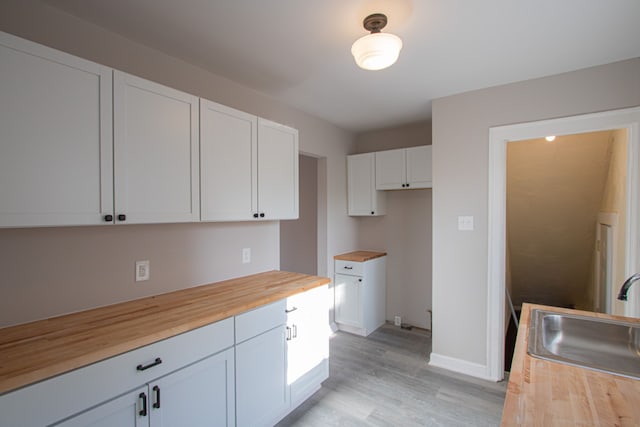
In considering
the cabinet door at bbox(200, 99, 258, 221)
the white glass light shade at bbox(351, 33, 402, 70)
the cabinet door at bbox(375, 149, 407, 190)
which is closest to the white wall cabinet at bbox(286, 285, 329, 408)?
the cabinet door at bbox(200, 99, 258, 221)

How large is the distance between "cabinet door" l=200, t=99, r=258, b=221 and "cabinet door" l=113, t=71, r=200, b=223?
0.06m

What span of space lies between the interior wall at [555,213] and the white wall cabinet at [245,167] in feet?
8.82

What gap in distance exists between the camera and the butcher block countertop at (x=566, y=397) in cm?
84

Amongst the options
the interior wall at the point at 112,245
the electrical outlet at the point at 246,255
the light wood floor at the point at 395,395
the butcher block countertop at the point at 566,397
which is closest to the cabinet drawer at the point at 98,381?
the interior wall at the point at 112,245

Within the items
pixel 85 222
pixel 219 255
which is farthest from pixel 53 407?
pixel 219 255

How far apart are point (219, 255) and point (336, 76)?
1680 mm

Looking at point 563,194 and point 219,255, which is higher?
point 563,194

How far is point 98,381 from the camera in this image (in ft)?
3.77

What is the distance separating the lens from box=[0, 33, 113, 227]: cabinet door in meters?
1.20

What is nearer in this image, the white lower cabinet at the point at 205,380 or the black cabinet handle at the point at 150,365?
the white lower cabinet at the point at 205,380

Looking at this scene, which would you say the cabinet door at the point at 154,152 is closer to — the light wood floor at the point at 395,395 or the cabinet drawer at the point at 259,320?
the cabinet drawer at the point at 259,320

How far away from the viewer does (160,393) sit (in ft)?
4.40

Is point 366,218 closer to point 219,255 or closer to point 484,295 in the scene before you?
point 484,295

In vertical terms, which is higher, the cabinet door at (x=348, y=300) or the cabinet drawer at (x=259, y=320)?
the cabinet drawer at (x=259, y=320)
